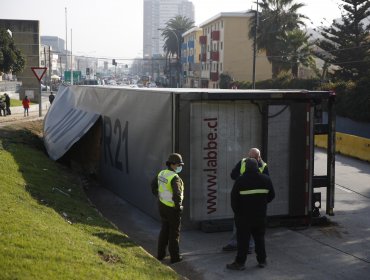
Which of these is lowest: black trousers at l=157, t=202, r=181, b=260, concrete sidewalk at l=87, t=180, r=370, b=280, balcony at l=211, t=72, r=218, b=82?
concrete sidewalk at l=87, t=180, r=370, b=280

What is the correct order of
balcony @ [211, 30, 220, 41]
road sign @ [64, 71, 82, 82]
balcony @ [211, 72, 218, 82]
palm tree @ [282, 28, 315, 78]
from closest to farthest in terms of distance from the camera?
palm tree @ [282, 28, 315, 78], balcony @ [211, 30, 220, 41], balcony @ [211, 72, 218, 82], road sign @ [64, 71, 82, 82]

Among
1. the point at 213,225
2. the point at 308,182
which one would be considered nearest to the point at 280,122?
the point at 308,182

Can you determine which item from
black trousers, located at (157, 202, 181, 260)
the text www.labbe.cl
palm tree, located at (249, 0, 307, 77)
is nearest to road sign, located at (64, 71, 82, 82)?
palm tree, located at (249, 0, 307, 77)

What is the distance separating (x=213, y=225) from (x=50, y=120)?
10.8 metres

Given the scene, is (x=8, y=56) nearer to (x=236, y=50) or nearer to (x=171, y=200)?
(x=171, y=200)

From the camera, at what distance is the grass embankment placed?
5.78 meters

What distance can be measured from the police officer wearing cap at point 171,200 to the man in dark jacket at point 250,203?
0.80 m

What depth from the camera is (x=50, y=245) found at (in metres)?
6.45

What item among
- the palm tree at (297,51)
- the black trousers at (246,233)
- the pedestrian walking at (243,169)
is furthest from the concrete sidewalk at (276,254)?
the palm tree at (297,51)

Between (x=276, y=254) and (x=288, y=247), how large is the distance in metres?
0.46

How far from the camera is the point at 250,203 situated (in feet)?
24.4

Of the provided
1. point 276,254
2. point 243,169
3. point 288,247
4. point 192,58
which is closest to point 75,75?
point 192,58

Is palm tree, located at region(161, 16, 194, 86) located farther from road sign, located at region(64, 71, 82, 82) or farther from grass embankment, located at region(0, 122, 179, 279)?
grass embankment, located at region(0, 122, 179, 279)

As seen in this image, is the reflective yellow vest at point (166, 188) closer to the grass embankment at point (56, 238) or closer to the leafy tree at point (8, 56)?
the grass embankment at point (56, 238)
